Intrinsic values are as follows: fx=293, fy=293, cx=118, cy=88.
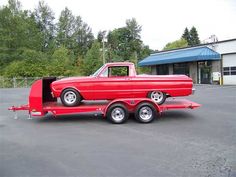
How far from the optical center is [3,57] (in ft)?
188

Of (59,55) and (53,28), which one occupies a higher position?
(53,28)

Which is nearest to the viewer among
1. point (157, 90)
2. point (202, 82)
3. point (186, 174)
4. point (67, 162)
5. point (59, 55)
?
point (186, 174)

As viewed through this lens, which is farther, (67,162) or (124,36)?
(124,36)

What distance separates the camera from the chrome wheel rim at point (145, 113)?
9.95 m

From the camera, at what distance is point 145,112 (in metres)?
9.99

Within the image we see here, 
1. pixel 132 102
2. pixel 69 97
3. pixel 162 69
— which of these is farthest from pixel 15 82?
pixel 132 102

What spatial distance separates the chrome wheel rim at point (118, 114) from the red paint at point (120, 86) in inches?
32.4

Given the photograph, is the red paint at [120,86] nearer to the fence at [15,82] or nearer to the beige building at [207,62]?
the beige building at [207,62]

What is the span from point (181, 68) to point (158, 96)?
3298cm

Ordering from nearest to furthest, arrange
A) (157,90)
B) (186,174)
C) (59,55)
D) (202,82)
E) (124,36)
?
1. (186,174)
2. (157,90)
3. (202,82)
4. (59,55)
5. (124,36)

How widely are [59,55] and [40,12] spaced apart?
28.4m

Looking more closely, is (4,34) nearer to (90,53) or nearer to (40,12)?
(90,53)

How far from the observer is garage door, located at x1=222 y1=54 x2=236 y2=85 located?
116ft

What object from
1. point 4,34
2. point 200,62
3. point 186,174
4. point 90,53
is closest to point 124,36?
point 90,53
